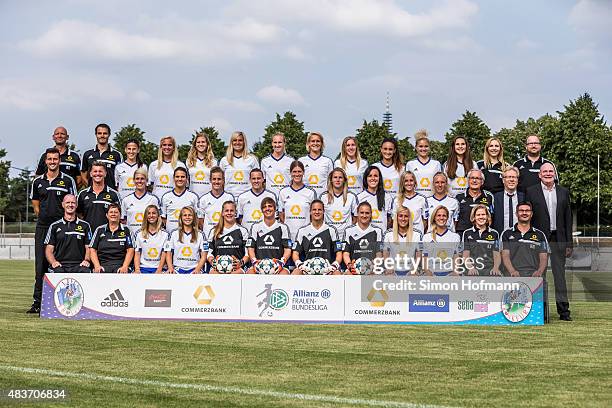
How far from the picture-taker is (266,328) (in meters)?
11.5

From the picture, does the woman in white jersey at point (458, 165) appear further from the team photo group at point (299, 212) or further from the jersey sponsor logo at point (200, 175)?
the jersey sponsor logo at point (200, 175)

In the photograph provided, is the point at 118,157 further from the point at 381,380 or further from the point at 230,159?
the point at 381,380

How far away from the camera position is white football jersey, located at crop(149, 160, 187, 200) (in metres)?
14.7

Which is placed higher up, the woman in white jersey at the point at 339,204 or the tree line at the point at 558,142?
the tree line at the point at 558,142

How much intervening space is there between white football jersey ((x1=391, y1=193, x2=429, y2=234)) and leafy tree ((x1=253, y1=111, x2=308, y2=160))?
36.2 meters

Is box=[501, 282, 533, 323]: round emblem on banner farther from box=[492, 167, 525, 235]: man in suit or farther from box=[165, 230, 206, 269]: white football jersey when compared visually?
box=[165, 230, 206, 269]: white football jersey

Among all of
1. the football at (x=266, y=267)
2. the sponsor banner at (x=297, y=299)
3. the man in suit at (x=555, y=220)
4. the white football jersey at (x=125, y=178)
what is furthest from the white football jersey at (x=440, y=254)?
the white football jersey at (x=125, y=178)

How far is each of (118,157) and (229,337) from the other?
5628 mm

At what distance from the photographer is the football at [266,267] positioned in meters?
13.0

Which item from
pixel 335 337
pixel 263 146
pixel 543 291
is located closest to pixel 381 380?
pixel 335 337

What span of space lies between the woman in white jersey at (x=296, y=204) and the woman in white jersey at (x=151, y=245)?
1866mm

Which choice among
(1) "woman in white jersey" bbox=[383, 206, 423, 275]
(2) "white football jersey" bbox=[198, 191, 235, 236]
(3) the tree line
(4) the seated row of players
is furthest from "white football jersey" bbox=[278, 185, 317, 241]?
(3) the tree line

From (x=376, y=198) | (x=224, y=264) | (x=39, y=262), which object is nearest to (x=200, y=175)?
(x=224, y=264)

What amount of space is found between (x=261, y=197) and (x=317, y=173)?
41.1 inches
